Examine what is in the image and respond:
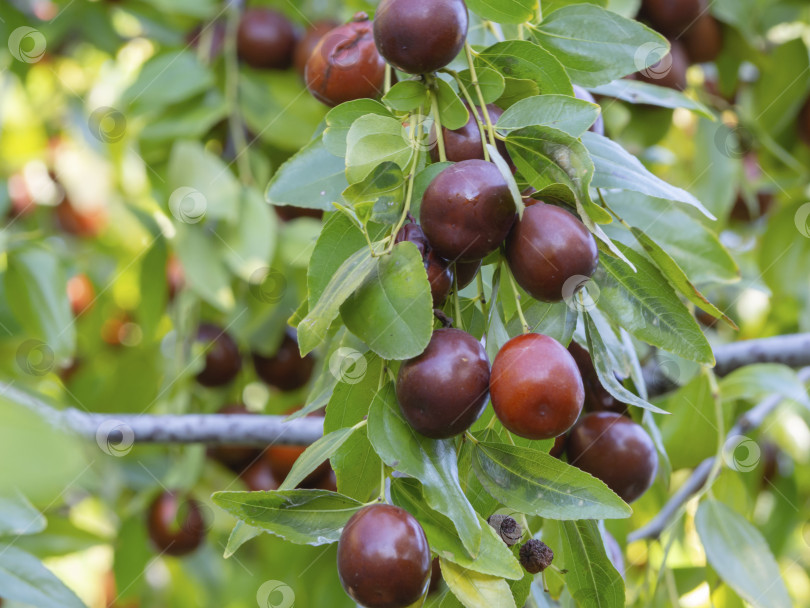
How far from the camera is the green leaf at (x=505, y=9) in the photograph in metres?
0.92

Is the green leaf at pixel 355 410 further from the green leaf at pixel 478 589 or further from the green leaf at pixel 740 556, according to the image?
the green leaf at pixel 740 556

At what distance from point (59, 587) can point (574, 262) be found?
2.31 ft

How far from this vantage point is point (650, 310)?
0.81m

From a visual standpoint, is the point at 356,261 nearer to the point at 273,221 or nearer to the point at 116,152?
the point at 273,221

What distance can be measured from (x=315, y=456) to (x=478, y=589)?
0.56 ft

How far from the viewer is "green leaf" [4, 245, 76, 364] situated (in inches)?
60.7

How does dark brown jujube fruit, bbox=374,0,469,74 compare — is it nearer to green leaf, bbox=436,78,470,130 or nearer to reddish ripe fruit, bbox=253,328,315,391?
green leaf, bbox=436,78,470,130

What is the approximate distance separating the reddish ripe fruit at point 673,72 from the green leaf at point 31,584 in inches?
43.5

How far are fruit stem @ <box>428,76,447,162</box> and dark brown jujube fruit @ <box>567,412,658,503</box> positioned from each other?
0.33 m

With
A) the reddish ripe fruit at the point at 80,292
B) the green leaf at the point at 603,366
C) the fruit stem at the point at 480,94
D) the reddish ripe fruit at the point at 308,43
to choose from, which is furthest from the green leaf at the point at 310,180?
the reddish ripe fruit at the point at 80,292

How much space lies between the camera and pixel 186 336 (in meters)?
1.68

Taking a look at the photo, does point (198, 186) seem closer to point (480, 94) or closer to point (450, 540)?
point (480, 94)

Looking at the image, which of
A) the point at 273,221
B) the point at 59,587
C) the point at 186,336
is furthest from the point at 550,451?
the point at 186,336

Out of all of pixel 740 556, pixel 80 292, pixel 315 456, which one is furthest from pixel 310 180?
pixel 80 292
